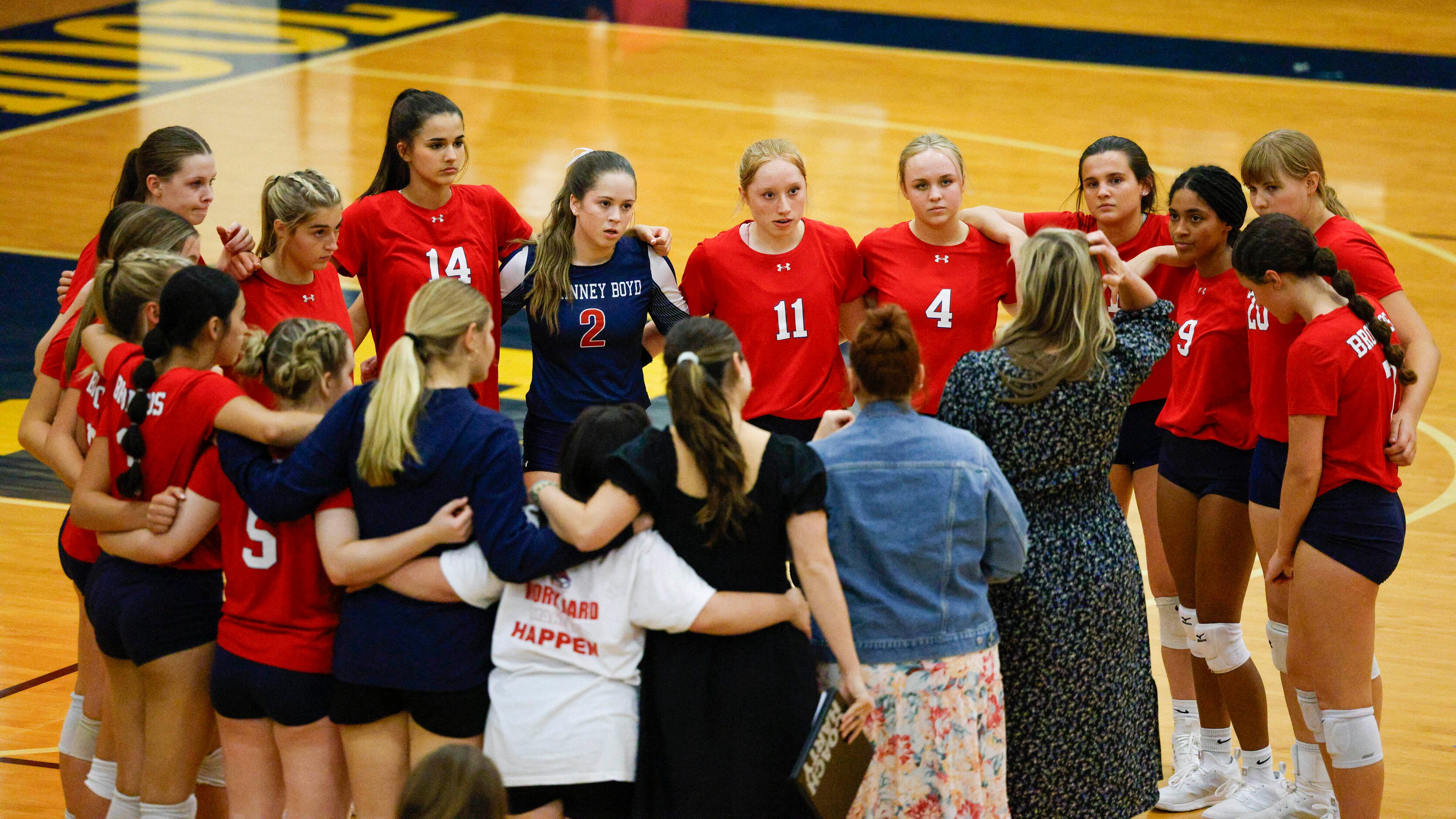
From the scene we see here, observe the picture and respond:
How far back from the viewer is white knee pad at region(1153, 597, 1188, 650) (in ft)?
17.6

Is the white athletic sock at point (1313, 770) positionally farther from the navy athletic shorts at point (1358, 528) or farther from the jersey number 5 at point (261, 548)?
the jersey number 5 at point (261, 548)

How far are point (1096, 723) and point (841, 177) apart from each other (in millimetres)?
9629

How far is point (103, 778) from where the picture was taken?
4383 mm

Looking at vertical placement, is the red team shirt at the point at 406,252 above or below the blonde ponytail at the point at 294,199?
below

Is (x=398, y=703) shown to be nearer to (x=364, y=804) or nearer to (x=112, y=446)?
(x=364, y=804)

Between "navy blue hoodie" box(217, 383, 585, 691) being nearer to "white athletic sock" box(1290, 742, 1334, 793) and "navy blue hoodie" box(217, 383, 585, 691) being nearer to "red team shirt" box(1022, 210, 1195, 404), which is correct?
"red team shirt" box(1022, 210, 1195, 404)

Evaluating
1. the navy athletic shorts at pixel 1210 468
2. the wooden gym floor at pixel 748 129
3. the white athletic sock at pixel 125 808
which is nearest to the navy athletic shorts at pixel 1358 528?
the navy athletic shorts at pixel 1210 468

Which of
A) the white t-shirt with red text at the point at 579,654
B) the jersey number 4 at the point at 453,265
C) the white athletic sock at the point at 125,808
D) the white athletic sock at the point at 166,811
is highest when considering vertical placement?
the jersey number 4 at the point at 453,265

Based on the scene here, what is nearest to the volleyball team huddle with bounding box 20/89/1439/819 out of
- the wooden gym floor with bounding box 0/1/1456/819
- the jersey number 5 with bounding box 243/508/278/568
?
the jersey number 5 with bounding box 243/508/278/568

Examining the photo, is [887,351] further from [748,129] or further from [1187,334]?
[748,129]

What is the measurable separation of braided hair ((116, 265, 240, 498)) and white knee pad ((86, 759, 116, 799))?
1.01 metres

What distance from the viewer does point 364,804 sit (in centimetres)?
366

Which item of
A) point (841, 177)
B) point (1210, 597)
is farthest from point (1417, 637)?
point (841, 177)

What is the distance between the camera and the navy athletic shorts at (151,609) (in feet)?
12.6
